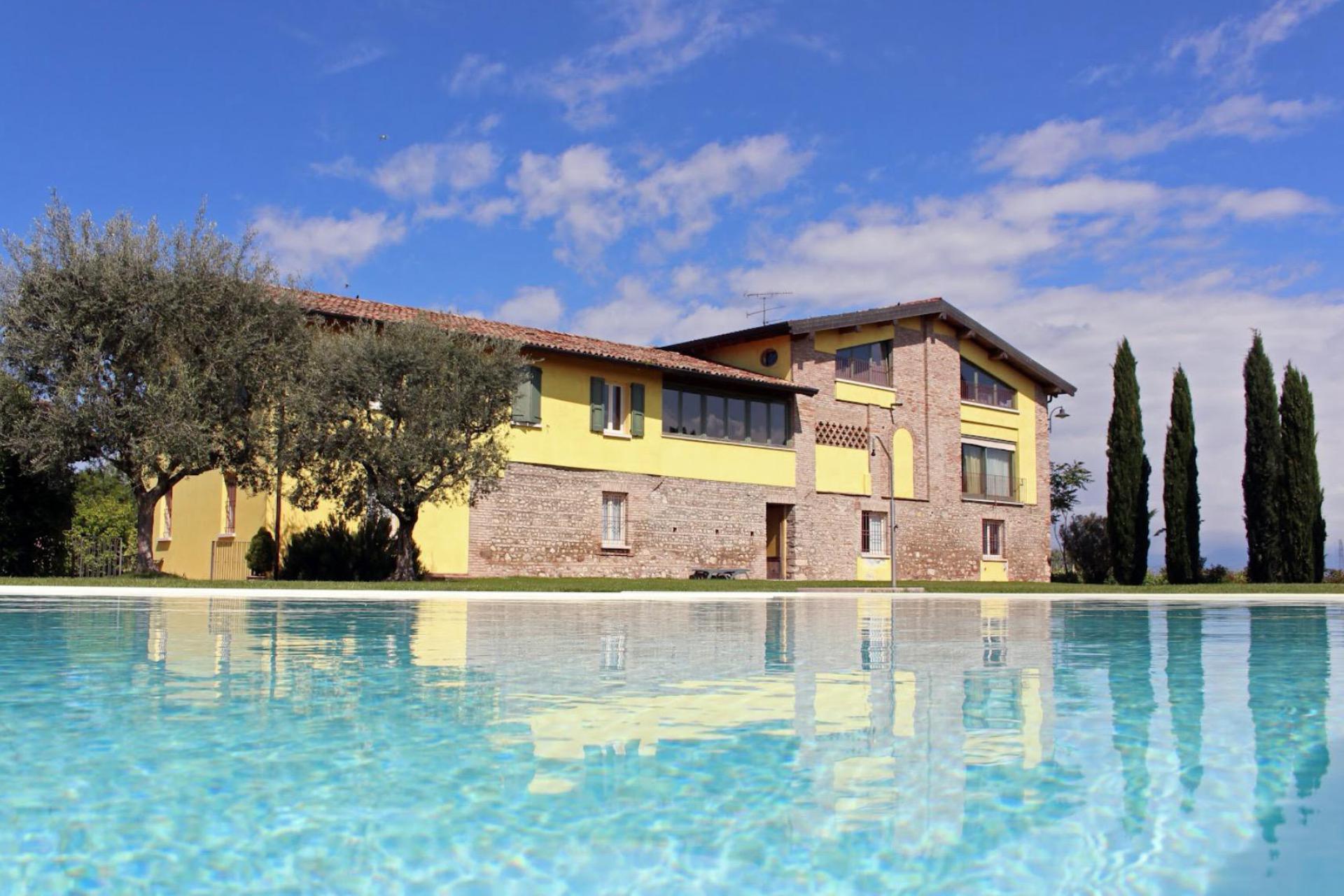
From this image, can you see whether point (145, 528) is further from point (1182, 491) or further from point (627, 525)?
point (1182, 491)

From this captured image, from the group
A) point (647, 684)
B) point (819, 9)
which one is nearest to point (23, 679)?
point (647, 684)

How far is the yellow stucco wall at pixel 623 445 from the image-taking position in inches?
1174

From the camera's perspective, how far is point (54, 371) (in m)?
22.7

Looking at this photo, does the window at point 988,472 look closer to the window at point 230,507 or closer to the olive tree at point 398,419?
the olive tree at point 398,419

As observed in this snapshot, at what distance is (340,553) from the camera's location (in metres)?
25.9

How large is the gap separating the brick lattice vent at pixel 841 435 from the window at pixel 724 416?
→ 148 cm

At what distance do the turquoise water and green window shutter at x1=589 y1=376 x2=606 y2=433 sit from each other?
74.0 ft

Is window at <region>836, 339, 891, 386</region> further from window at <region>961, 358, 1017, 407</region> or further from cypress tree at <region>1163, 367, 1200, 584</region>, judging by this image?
cypress tree at <region>1163, 367, 1200, 584</region>

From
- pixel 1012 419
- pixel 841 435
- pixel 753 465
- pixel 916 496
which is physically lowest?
pixel 916 496

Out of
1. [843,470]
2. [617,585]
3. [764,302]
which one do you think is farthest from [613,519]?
[764,302]

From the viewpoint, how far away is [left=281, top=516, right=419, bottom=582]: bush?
25.7m

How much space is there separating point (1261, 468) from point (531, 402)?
2639 centimetres

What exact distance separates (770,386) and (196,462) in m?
16.9

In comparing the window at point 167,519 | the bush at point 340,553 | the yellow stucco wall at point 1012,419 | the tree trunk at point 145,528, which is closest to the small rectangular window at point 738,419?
the yellow stucco wall at point 1012,419
